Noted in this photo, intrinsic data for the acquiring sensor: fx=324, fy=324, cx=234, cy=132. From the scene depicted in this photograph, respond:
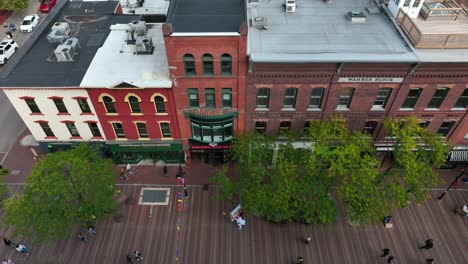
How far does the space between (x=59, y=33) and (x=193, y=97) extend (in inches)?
683

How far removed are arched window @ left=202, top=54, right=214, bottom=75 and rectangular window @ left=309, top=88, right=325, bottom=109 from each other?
31.6ft

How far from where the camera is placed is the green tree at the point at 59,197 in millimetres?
→ 26219

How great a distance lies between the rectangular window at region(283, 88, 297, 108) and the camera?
3030 centimetres

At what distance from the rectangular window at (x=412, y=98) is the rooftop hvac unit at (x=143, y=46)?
25351 millimetres

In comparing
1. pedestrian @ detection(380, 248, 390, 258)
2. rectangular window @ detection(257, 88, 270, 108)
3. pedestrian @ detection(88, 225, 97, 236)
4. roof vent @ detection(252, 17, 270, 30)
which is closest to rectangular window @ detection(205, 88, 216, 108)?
rectangular window @ detection(257, 88, 270, 108)

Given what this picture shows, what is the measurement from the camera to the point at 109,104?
31797mm

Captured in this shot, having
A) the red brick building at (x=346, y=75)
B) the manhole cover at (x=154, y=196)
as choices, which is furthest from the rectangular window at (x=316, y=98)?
the manhole cover at (x=154, y=196)

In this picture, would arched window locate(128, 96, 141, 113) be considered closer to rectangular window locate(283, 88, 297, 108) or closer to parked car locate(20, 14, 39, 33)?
rectangular window locate(283, 88, 297, 108)

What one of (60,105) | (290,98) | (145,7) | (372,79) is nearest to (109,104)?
(60,105)

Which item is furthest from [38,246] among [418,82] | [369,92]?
[418,82]

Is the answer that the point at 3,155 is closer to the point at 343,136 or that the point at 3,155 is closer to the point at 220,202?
the point at 220,202

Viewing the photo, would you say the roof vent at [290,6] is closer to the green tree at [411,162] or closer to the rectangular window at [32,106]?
the green tree at [411,162]

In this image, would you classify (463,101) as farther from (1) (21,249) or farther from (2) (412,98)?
(1) (21,249)

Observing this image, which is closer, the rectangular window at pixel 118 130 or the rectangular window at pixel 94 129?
the rectangular window at pixel 118 130
